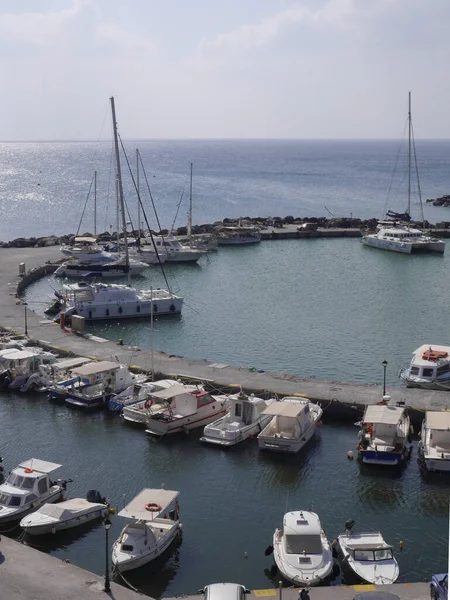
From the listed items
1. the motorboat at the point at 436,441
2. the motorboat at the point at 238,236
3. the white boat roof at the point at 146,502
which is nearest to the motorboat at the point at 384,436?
the motorboat at the point at 436,441

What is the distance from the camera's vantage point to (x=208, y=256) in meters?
92.8

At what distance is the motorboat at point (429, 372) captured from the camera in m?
45.2

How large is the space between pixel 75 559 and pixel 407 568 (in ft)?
37.3

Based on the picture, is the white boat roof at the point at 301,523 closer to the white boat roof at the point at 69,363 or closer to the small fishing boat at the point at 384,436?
the small fishing boat at the point at 384,436

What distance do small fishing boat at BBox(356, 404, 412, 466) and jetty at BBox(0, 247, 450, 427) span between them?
2451mm

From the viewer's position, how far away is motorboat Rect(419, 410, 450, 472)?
114 ft

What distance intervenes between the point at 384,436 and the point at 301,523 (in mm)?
9363

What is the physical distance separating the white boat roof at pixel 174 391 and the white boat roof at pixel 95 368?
4230 millimetres

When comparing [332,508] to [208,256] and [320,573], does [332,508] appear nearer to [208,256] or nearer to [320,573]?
[320,573]

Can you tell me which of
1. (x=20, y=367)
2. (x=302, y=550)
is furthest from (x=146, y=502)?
(x=20, y=367)

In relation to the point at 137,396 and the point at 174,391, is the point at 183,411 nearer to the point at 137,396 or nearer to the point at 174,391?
the point at 174,391

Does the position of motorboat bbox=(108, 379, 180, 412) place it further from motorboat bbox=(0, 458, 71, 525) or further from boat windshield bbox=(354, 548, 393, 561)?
boat windshield bbox=(354, 548, 393, 561)

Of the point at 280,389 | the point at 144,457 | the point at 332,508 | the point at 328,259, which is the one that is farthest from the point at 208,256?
the point at 332,508

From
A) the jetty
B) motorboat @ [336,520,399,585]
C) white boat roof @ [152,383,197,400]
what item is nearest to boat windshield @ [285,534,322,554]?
motorboat @ [336,520,399,585]
